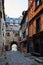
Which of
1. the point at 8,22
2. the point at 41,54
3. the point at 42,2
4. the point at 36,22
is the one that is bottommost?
the point at 41,54

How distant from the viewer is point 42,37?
18188 millimetres

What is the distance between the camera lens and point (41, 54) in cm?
1842

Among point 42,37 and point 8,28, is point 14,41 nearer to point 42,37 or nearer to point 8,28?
point 8,28

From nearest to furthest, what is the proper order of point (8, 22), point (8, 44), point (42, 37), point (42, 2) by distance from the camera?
point (42, 37) < point (42, 2) < point (8, 44) < point (8, 22)

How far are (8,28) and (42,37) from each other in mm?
39495

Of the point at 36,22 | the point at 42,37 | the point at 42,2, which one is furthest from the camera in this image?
the point at 36,22

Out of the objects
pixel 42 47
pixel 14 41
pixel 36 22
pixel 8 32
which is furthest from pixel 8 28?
pixel 42 47

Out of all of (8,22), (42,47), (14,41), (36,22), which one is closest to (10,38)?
(14,41)

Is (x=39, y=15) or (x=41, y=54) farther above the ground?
(x=39, y=15)

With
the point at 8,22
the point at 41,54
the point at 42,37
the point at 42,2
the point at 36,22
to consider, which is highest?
the point at 8,22

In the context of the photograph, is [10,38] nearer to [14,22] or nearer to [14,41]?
[14,41]

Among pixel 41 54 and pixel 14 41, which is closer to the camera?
pixel 41 54

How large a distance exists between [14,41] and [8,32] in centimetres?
391

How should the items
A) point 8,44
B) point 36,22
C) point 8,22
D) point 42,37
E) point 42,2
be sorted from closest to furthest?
point 42,37 → point 42,2 → point 36,22 → point 8,44 → point 8,22
